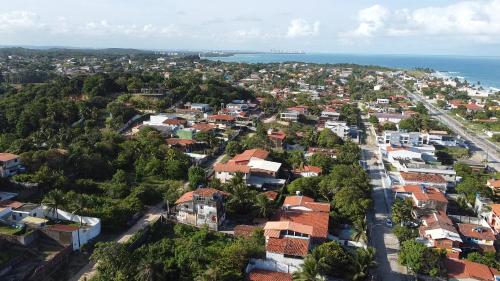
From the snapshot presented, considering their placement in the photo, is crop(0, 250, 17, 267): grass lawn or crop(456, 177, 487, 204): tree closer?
crop(0, 250, 17, 267): grass lawn

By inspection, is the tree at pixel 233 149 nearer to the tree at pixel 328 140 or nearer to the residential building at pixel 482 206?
the tree at pixel 328 140

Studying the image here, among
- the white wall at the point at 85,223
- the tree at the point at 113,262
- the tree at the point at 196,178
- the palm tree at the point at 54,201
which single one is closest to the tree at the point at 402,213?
the tree at the point at 196,178

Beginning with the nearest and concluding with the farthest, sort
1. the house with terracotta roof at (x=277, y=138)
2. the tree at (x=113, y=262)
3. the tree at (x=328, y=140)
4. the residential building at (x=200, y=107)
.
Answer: the tree at (x=113, y=262)
the house with terracotta roof at (x=277, y=138)
the tree at (x=328, y=140)
the residential building at (x=200, y=107)

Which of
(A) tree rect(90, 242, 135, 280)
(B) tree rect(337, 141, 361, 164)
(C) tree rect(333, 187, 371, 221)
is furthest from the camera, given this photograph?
(B) tree rect(337, 141, 361, 164)

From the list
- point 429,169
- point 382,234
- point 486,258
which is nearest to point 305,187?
point 382,234

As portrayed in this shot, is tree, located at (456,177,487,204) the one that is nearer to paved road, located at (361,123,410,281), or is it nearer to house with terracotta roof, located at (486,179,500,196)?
house with terracotta roof, located at (486,179,500,196)

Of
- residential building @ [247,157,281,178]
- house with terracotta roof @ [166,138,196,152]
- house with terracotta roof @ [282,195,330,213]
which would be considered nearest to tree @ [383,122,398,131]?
residential building @ [247,157,281,178]

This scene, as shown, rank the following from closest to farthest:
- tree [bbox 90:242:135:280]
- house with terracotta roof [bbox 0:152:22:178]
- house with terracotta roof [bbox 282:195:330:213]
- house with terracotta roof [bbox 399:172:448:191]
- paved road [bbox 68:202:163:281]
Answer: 1. tree [bbox 90:242:135:280]
2. paved road [bbox 68:202:163:281]
3. house with terracotta roof [bbox 282:195:330:213]
4. house with terracotta roof [bbox 0:152:22:178]
5. house with terracotta roof [bbox 399:172:448:191]
